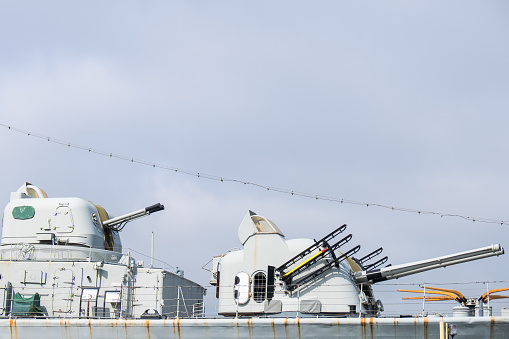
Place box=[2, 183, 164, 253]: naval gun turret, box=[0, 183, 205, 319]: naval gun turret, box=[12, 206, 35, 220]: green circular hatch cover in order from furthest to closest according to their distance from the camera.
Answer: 1. box=[12, 206, 35, 220]: green circular hatch cover
2. box=[2, 183, 164, 253]: naval gun turret
3. box=[0, 183, 205, 319]: naval gun turret

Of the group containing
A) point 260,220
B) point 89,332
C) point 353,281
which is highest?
point 260,220

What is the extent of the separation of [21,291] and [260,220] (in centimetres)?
831

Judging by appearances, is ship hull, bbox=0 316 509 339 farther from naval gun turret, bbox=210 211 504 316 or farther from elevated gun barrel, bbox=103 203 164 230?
elevated gun barrel, bbox=103 203 164 230

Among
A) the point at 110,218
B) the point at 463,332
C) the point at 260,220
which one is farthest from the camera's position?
the point at 110,218

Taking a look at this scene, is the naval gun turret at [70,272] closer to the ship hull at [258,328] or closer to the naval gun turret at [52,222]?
the naval gun turret at [52,222]

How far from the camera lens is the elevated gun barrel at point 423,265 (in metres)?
18.5

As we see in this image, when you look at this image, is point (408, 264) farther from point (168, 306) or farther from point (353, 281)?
point (168, 306)

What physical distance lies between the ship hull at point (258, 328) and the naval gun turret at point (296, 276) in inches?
41.0

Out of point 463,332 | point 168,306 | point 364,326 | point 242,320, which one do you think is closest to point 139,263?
point 168,306

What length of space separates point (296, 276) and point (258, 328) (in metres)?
2.43

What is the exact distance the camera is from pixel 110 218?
87.5 feet

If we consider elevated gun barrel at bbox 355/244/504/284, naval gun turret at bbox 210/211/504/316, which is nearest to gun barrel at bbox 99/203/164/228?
naval gun turret at bbox 210/211/504/316

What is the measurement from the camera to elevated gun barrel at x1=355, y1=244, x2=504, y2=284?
18531mm

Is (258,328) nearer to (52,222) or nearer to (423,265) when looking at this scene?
(423,265)
